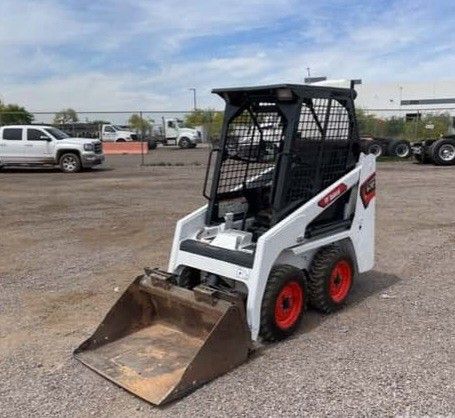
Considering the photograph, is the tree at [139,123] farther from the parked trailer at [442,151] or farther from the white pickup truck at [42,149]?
the parked trailer at [442,151]

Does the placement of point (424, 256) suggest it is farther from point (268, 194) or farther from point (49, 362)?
point (49, 362)

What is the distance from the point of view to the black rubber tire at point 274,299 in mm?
4070

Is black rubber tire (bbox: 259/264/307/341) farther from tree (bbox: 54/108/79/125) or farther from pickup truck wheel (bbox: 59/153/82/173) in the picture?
tree (bbox: 54/108/79/125)

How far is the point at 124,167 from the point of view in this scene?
71.0 ft

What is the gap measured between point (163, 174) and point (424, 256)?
40.9ft

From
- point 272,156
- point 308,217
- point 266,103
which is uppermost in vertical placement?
point 266,103

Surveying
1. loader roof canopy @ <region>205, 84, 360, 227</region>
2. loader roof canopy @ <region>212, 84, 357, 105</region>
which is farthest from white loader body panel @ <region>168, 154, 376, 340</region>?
loader roof canopy @ <region>212, 84, 357, 105</region>

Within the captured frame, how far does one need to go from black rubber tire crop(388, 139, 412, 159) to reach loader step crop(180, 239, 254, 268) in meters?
19.9

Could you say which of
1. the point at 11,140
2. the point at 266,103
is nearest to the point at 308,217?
the point at 266,103

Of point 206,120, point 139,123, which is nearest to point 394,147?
point 206,120

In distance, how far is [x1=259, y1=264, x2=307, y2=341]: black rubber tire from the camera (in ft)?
13.4

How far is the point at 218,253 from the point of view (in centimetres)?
433

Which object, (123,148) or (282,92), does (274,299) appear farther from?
(123,148)

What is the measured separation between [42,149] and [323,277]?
17.2 m
